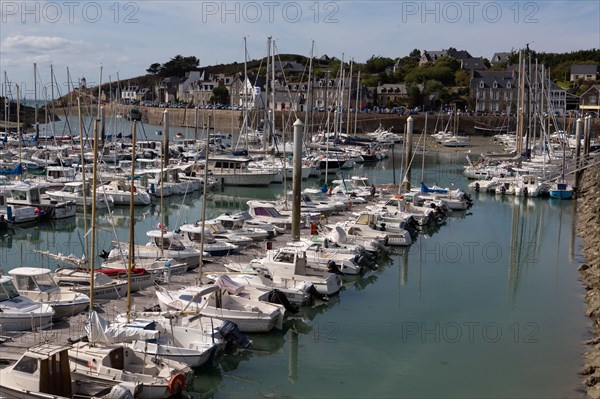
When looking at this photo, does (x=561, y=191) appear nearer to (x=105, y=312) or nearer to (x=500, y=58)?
(x=105, y=312)

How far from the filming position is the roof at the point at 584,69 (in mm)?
122750

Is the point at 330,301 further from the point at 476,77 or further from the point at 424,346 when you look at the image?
the point at 476,77

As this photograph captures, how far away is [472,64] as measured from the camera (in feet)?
435

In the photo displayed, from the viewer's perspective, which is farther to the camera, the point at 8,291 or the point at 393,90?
the point at 393,90

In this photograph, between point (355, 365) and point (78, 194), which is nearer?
point (355, 365)

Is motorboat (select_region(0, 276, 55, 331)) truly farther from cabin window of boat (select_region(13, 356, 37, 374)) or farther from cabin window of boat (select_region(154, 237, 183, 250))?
cabin window of boat (select_region(154, 237, 183, 250))

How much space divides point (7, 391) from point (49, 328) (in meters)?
4.07

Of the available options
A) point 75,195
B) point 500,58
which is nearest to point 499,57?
point 500,58

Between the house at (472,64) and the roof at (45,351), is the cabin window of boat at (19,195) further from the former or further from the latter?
the house at (472,64)

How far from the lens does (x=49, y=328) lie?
17031mm

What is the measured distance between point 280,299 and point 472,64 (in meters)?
120

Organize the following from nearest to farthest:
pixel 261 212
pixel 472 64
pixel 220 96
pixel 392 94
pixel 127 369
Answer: pixel 127 369, pixel 261 212, pixel 392 94, pixel 220 96, pixel 472 64

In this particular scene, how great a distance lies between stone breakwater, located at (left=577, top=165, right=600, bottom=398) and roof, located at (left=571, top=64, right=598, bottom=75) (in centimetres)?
7851

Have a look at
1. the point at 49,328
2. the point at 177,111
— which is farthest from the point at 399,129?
the point at 49,328
